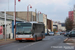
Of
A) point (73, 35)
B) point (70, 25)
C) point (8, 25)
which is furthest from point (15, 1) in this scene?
point (70, 25)

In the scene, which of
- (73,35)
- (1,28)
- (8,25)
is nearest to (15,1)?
(1,28)

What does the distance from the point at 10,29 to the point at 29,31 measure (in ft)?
49.8

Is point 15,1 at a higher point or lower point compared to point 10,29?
higher

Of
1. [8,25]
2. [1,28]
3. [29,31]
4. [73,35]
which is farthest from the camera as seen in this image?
[73,35]

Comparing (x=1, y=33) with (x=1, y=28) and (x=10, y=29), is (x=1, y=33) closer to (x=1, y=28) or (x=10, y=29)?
(x=1, y=28)

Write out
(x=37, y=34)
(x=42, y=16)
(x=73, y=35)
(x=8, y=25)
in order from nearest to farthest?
(x=37, y=34), (x=8, y=25), (x=73, y=35), (x=42, y=16)

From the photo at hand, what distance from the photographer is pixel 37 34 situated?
30.1 metres

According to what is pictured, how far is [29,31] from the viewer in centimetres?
2695

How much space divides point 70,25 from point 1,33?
79.3m

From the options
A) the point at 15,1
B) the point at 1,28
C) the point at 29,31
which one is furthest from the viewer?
the point at 1,28

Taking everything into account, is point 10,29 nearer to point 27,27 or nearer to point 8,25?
point 8,25

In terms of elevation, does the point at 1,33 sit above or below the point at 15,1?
below

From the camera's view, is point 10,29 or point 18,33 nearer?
point 18,33

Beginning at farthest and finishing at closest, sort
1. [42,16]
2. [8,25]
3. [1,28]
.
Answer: [42,16]
[8,25]
[1,28]
